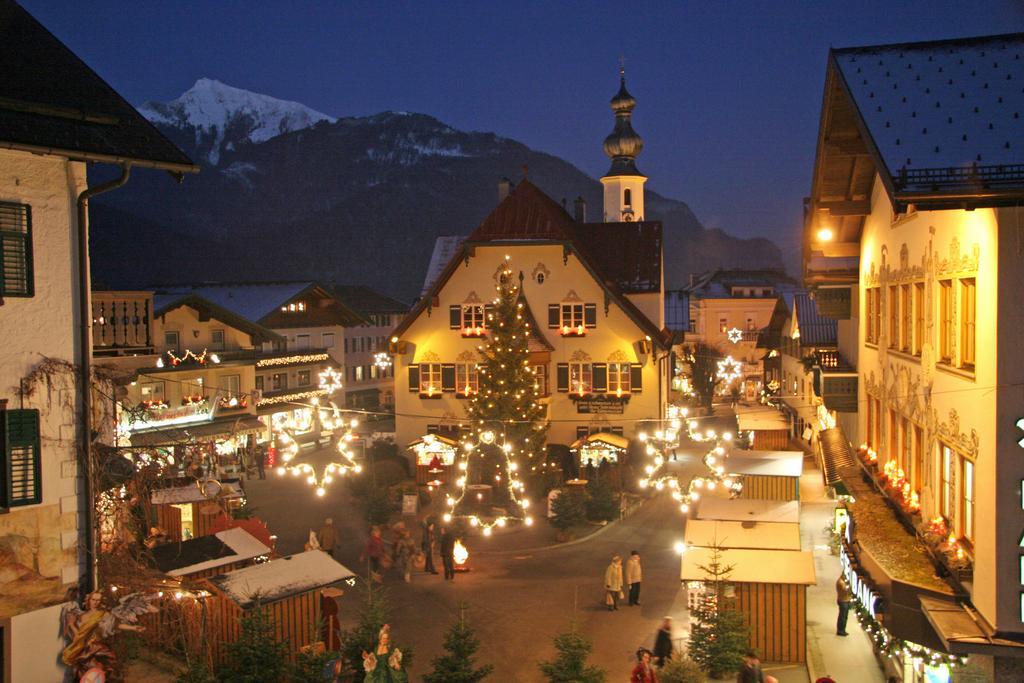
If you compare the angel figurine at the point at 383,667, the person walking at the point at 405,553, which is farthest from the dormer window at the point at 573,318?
the angel figurine at the point at 383,667

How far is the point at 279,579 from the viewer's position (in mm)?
15883

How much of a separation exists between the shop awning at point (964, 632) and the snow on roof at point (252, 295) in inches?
1807

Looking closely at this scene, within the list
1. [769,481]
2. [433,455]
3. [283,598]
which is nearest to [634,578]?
[769,481]

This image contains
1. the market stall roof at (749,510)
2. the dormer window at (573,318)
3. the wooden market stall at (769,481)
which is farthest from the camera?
the dormer window at (573,318)

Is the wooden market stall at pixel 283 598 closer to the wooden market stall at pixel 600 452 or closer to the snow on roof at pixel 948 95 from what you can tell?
the snow on roof at pixel 948 95

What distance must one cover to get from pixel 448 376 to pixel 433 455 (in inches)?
159

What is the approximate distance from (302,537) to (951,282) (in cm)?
2056

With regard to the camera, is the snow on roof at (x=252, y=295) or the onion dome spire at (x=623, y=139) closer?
the snow on roof at (x=252, y=295)

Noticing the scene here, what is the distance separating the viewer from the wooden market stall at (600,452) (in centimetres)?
3706

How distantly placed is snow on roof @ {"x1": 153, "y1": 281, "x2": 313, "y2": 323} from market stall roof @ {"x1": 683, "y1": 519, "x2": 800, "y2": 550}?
3846cm

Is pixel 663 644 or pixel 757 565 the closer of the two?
pixel 663 644

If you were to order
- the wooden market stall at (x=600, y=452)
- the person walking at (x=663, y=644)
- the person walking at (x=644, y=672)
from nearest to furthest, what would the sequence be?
the person walking at (x=644, y=672), the person walking at (x=663, y=644), the wooden market stall at (x=600, y=452)

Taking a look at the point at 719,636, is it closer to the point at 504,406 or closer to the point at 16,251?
the point at 16,251

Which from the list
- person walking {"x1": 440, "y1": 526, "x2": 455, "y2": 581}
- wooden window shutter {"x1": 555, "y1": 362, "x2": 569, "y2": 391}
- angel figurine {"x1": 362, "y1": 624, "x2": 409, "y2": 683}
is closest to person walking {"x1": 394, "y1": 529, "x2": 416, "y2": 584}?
person walking {"x1": 440, "y1": 526, "x2": 455, "y2": 581}
